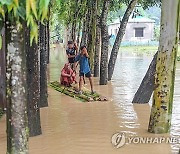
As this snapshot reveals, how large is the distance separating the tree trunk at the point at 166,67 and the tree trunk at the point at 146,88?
10.0 feet

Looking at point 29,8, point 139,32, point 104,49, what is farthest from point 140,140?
point 139,32

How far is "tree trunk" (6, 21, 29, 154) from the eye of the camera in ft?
14.0

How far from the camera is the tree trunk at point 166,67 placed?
7.42m

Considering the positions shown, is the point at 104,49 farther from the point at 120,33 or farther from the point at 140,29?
the point at 140,29

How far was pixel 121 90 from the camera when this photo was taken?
14.6 meters

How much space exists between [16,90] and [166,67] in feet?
12.7

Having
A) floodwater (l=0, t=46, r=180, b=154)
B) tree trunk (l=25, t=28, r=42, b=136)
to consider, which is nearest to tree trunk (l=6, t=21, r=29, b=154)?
floodwater (l=0, t=46, r=180, b=154)

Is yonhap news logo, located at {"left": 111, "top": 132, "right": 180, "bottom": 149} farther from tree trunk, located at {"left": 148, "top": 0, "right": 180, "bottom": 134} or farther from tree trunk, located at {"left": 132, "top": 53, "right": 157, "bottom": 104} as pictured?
tree trunk, located at {"left": 132, "top": 53, "right": 157, "bottom": 104}

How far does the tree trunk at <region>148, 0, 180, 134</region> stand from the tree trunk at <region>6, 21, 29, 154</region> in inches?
145

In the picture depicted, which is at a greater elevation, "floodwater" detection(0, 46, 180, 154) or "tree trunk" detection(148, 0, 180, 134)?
"tree trunk" detection(148, 0, 180, 134)

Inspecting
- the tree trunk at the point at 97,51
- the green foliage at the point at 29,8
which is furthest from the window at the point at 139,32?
the green foliage at the point at 29,8

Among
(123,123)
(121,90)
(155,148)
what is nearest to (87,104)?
(123,123)

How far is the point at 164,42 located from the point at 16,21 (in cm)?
404

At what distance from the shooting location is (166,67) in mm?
7539
